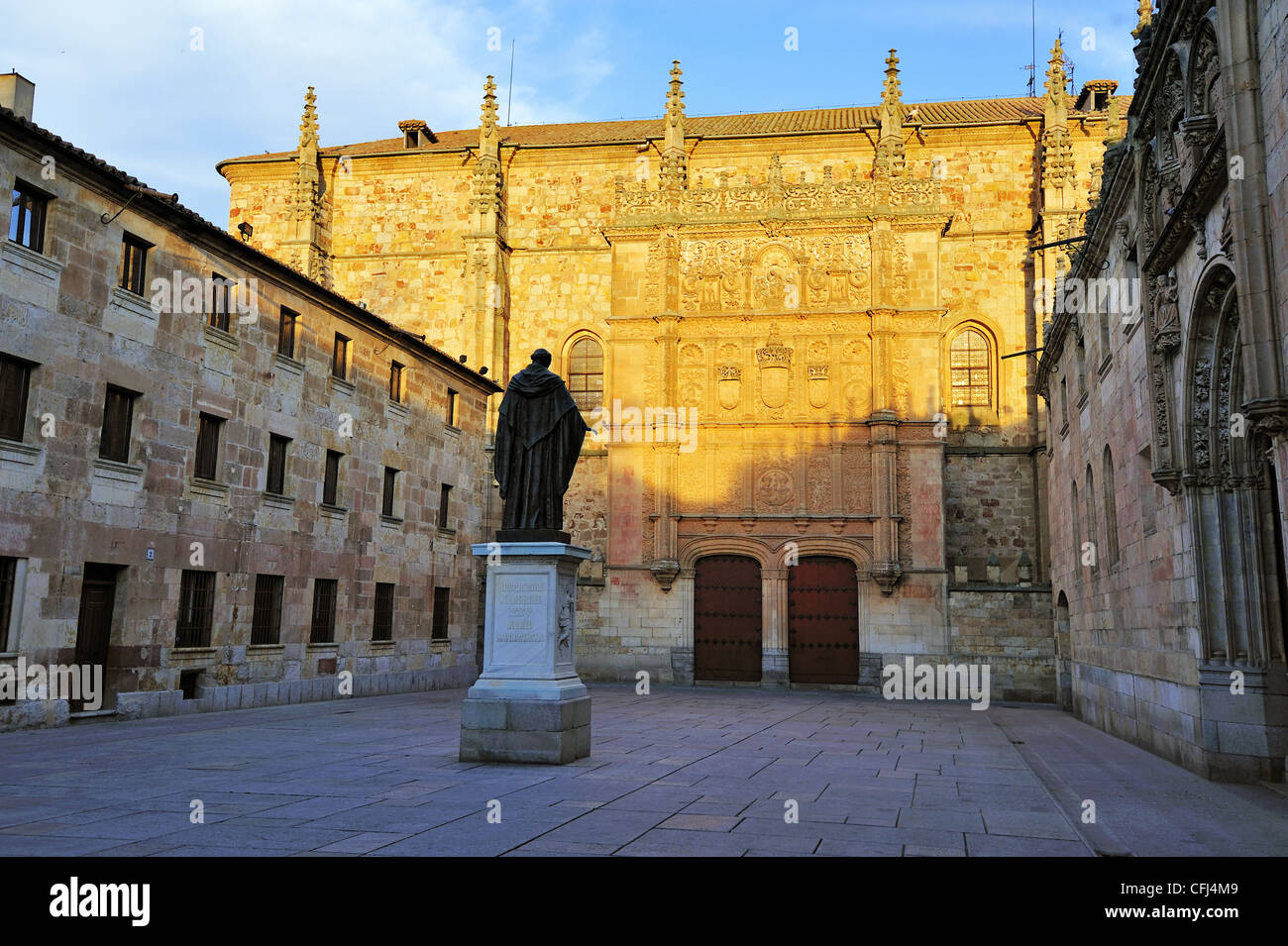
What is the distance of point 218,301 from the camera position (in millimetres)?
19172

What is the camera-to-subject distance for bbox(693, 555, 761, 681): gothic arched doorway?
97.5 ft

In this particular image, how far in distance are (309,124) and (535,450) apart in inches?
1194

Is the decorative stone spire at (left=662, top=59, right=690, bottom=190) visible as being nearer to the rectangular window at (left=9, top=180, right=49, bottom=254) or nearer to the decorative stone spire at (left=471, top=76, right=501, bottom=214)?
the decorative stone spire at (left=471, top=76, right=501, bottom=214)

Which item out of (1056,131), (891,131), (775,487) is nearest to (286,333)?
(775,487)

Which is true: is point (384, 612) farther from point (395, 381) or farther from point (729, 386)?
point (729, 386)

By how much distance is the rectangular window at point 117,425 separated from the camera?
16.3m

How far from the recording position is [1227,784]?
1026 centimetres

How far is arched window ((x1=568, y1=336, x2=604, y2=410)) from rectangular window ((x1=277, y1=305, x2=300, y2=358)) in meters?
14.1

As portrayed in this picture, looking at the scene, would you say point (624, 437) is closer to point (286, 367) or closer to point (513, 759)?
point (286, 367)

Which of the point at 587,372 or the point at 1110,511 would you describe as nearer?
the point at 1110,511

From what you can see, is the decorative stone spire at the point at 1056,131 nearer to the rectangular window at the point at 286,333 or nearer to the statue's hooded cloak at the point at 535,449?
the rectangular window at the point at 286,333

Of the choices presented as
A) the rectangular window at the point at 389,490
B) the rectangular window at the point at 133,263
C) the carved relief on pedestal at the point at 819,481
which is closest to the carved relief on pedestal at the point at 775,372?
the carved relief on pedestal at the point at 819,481

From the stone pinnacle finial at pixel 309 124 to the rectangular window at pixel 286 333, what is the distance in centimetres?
1788

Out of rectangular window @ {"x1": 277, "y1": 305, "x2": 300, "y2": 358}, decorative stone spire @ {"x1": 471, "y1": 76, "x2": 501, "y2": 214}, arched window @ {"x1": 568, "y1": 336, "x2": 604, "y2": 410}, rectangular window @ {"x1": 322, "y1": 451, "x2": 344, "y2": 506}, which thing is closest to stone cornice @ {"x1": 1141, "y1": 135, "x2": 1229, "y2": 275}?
rectangular window @ {"x1": 277, "y1": 305, "x2": 300, "y2": 358}
